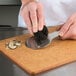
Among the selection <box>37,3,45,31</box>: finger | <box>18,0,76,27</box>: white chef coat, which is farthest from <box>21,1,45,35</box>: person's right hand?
<box>18,0,76,27</box>: white chef coat

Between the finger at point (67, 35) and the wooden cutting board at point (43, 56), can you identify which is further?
the finger at point (67, 35)

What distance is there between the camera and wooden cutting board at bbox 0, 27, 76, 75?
0.42 metres

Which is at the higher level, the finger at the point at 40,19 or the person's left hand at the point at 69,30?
the finger at the point at 40,19

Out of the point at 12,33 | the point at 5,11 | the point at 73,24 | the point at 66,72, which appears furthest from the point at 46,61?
the point at 5,11

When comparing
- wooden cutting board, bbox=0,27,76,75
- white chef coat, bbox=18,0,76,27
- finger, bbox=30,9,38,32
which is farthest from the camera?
white chef coat, bbox=18,0,76,27

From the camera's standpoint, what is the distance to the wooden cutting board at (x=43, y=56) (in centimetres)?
42

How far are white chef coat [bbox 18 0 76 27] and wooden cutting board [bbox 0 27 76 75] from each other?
189mm

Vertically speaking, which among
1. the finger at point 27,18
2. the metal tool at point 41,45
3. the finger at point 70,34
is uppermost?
the finger at point 27,18

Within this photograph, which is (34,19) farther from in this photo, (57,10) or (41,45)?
(57,10)

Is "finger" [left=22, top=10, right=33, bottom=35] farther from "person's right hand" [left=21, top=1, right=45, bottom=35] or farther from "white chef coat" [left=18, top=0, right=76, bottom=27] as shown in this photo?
"white chef coat" [left=18, top=0, right=76, bottom=27]

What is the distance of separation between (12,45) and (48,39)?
0.09 meters

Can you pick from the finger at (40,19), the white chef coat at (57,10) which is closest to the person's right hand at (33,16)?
the finger at (40,19)

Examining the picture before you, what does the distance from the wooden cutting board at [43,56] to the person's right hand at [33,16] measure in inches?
1.9

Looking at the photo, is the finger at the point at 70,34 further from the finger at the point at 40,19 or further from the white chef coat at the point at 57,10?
the white chef coat at the point at 57,10
